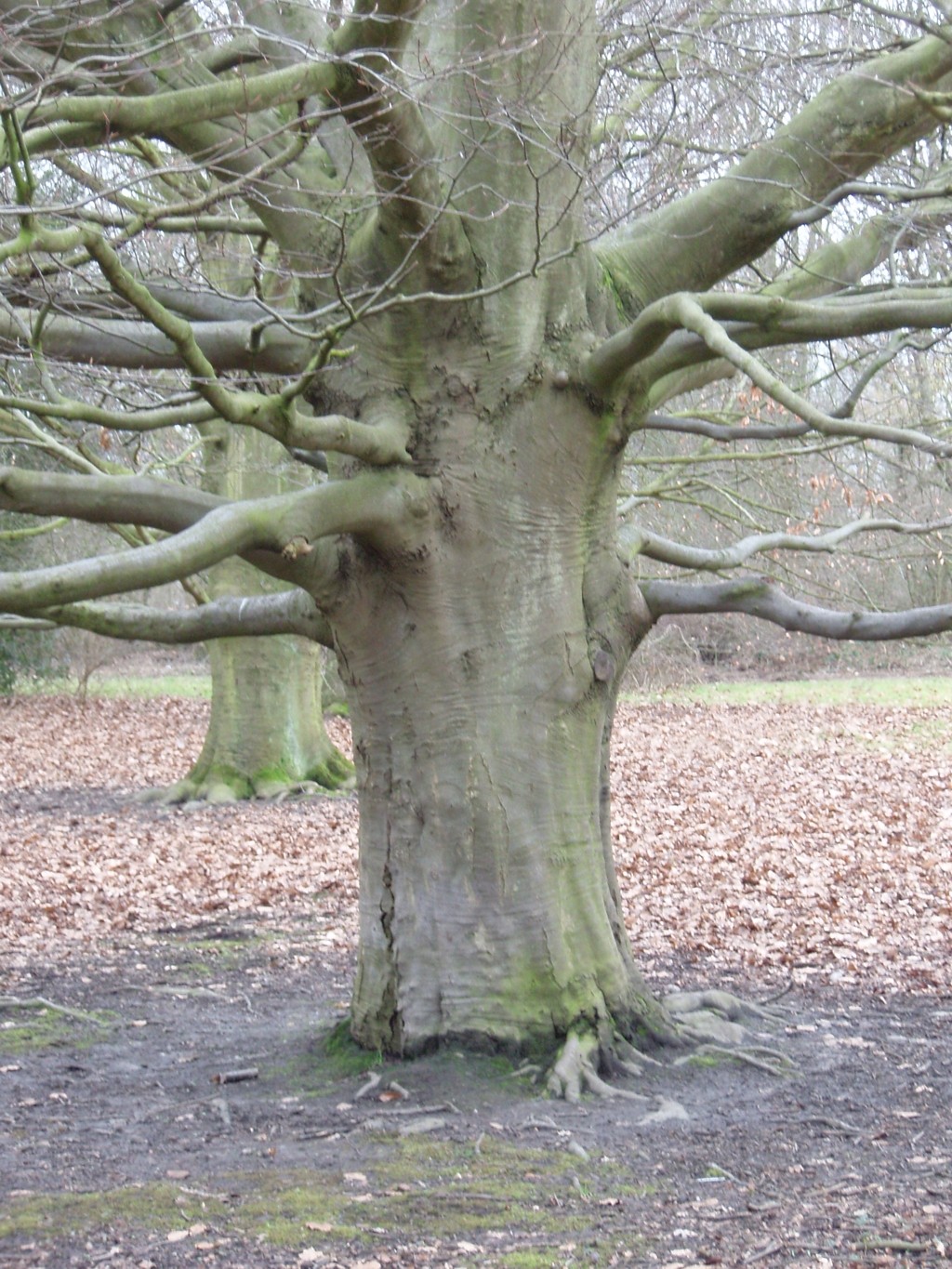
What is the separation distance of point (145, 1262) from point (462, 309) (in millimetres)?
3563

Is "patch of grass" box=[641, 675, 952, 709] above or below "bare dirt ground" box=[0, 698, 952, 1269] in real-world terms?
above

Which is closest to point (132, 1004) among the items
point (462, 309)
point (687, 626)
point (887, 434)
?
point (462, 309)

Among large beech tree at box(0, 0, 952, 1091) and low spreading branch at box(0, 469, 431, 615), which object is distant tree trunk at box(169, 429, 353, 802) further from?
low spreading branch at box(0, 469, 431, 615)

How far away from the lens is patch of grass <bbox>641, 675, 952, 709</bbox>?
2294 centimetres

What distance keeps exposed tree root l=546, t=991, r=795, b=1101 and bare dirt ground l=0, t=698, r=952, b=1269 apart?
0.06 meters

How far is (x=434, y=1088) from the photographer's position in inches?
202

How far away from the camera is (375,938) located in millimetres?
5598

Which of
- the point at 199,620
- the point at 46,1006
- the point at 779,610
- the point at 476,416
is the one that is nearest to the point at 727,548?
the point at 779,610

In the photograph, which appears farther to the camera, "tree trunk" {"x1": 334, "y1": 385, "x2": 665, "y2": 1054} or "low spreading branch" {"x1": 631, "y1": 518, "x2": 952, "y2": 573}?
"low spreading branch" {"x1": 631, "y1": 518, "x2": 952, "y2": 573}

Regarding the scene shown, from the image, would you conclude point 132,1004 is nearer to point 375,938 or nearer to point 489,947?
point 375,938

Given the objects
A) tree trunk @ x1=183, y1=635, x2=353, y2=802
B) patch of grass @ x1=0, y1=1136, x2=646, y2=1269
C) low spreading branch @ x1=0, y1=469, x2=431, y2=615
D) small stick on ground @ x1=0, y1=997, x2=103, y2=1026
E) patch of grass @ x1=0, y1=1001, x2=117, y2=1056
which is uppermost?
low spreading branch @ x1=0, y1=469, x2=431, y2=615

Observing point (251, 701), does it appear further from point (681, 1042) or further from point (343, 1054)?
point (681, 1042)

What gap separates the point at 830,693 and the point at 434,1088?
20891 millimetres

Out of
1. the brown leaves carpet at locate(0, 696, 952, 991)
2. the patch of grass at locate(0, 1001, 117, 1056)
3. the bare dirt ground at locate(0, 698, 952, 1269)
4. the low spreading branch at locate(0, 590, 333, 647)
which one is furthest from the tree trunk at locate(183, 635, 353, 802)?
the low spreading branch at locate(0, 590, 333, 647)
